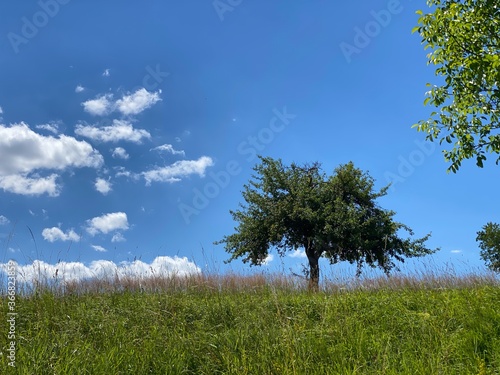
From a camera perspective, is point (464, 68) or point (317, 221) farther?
point (317, 221)

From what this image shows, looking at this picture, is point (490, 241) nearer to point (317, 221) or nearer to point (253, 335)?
point (317, 221)

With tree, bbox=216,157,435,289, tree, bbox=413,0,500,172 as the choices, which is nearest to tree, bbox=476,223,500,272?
tree, bbox=216,157,435,289

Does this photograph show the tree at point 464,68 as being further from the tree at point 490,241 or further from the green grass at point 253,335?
the tree at point 490,241

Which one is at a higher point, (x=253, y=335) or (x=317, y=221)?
(x=317, y=221)

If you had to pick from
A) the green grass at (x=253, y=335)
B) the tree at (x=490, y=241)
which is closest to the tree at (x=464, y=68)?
the green grass at (x=253, y=335)

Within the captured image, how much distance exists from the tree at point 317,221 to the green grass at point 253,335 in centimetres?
1317

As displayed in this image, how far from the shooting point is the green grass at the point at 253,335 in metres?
6.45

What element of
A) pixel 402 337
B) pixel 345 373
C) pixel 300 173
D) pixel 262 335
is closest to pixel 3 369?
pixel 262 335

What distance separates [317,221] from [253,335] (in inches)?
740

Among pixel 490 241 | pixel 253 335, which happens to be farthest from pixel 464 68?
pixel 490 241

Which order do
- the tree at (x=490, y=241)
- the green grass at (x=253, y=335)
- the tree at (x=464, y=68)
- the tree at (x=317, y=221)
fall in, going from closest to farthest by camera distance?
the green grass at (x=253, y=335) < the tree at (x=464, y=68) < the tree at (x=317, y=221) < the tree at (x=490, y=241)

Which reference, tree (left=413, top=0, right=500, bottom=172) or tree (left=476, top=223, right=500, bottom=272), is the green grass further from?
tree (left=476, top=223, right=500, bottom=272)

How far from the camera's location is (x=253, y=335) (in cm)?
768

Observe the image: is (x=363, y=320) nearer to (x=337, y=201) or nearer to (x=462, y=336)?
(x=462, y=336)
